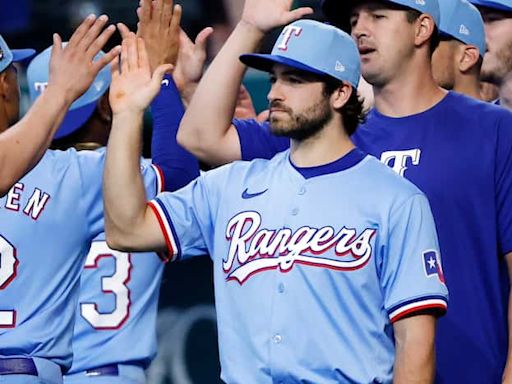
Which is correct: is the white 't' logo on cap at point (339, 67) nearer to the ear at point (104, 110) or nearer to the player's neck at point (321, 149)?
the player's neck at point (321, 149)

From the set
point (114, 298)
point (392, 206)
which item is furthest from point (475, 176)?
point (114, 298)

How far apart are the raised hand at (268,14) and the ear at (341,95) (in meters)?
0.52

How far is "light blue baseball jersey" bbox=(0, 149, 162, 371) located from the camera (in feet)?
17.6

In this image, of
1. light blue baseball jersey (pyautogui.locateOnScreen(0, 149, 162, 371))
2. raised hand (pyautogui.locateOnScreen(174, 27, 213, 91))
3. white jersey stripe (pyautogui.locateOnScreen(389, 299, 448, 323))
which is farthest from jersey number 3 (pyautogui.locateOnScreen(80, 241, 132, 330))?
white jersey stripe (pyautogui.locateOnScreen(389, 299, 448, 323))

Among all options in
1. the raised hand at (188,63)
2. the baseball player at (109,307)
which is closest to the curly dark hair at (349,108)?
the raised hand at (188,63)

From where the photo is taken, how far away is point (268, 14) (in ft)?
17.2

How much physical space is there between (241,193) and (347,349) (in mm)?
592

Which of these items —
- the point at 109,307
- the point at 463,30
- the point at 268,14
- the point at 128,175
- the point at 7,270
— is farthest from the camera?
the point at 109,307

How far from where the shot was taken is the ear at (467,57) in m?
5.58

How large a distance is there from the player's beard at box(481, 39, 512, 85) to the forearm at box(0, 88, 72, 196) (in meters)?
1.97

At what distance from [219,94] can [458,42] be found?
0.96 m

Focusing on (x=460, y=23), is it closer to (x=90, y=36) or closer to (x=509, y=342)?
(x=509, y=342)

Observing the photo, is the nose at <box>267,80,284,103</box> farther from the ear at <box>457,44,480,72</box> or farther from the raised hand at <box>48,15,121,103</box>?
the ear at <box>457,44,480,72</box>

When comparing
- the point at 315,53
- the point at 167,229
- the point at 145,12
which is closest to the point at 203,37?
the point at 145,12
